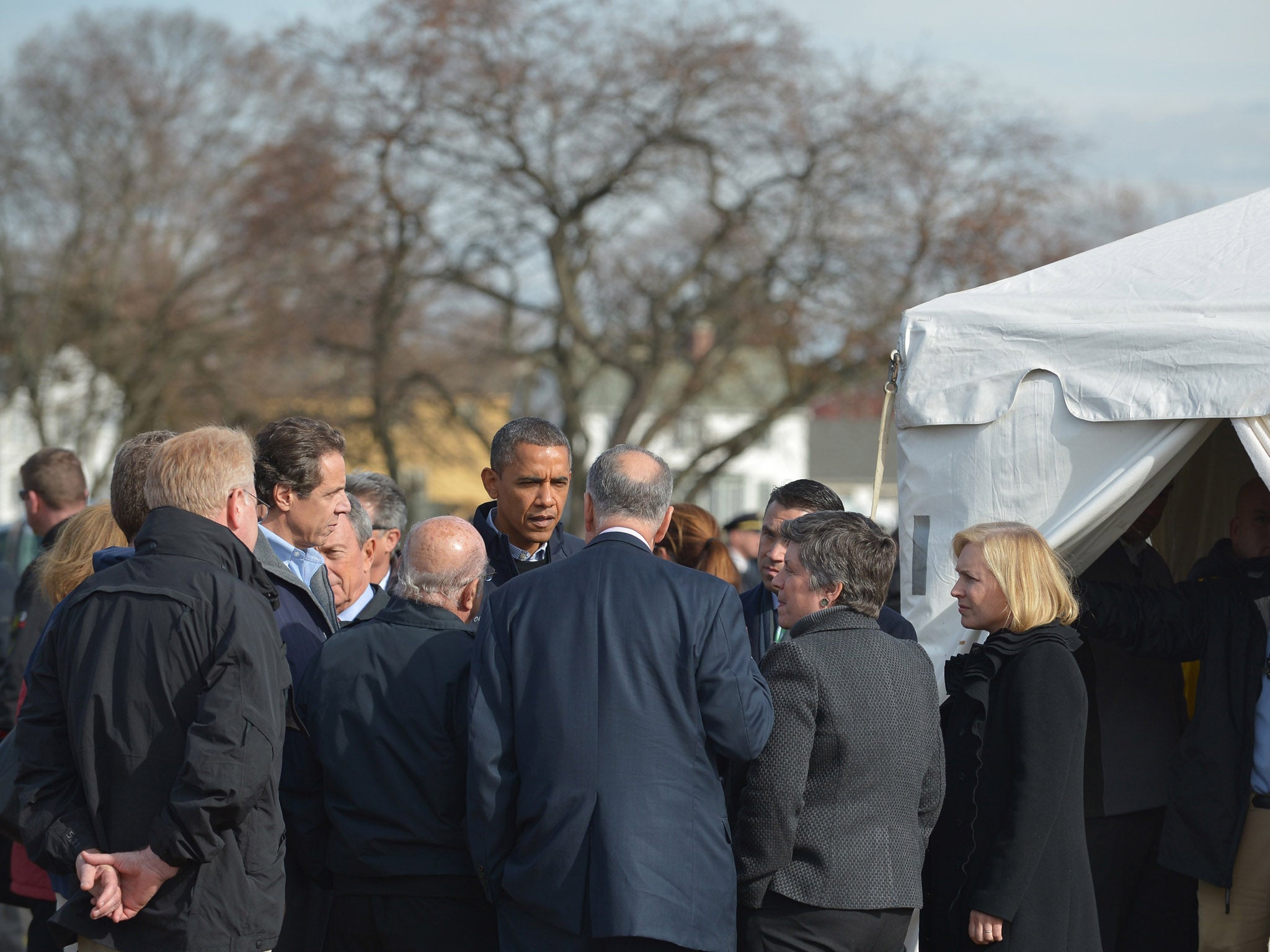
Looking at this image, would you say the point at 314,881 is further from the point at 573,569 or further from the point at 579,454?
the point at 579,454

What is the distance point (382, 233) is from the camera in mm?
17625

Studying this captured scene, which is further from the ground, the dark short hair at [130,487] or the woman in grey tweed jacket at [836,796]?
the dark short hair at [130,487]

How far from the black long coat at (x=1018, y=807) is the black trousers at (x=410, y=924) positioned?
4.56 ft

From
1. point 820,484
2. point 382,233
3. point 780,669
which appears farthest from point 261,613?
point 382,233

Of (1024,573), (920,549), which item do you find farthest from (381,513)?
(1024,573)

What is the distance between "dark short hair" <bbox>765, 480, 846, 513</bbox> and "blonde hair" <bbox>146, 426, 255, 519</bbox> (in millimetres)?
1894

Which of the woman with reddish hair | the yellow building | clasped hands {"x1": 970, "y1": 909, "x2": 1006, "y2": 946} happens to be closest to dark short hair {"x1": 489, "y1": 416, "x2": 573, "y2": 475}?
the woman with reddish hair

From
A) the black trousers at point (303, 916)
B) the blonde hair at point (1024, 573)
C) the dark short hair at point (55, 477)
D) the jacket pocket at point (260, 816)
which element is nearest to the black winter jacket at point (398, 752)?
the jacket pocket at point (260, 816)

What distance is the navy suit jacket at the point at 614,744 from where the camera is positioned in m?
3.00

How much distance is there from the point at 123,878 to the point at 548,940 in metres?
1.00

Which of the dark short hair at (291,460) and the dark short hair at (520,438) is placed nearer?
the dark short hair at (291,460)

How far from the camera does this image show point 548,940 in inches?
122

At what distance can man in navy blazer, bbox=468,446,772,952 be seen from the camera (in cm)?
301

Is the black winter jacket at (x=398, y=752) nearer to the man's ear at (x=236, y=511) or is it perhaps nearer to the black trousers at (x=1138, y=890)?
the man's ear at (x=236, y=511)
